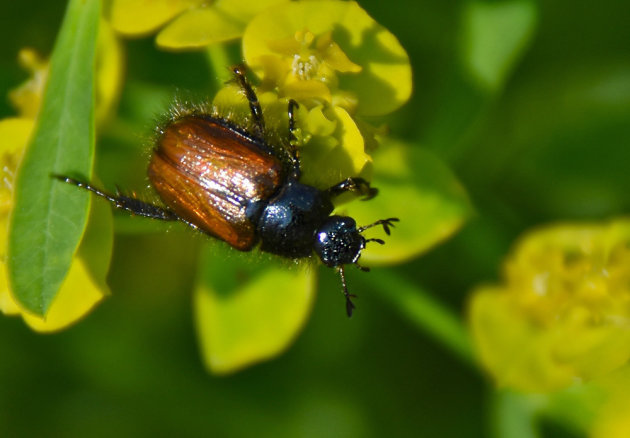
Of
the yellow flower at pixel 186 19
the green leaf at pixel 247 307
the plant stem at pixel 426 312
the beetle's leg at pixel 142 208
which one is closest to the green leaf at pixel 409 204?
the green leaf at pixel 247 307

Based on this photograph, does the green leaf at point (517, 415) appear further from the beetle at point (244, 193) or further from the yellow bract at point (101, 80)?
the yellow bract at point (101, 80)

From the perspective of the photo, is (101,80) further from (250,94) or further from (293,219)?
(293,219)

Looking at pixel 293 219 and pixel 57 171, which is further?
pixel 293 219

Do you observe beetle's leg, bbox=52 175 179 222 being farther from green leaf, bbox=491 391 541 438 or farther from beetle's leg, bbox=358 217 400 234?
green leaf, bbox=491 391 541 438

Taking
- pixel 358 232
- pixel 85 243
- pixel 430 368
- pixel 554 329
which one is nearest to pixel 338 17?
pixel 358 232

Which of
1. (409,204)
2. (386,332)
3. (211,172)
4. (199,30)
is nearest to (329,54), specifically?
(199,30)

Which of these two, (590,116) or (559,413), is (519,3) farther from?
(559,413)
